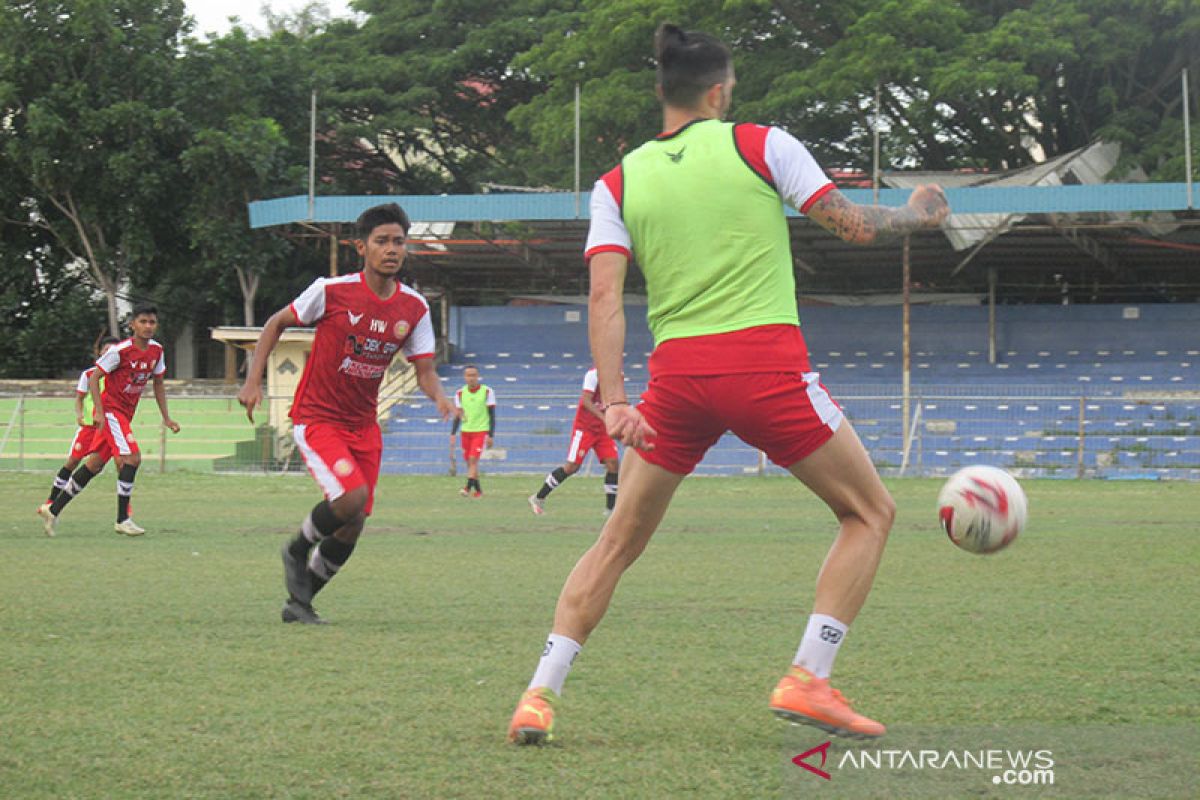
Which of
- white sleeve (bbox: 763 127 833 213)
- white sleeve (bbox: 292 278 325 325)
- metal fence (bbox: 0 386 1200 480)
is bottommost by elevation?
metal fence (bbox: 0 386 1200 480)

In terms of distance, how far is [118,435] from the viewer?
14.6m

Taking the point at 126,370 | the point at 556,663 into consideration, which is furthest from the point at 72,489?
the point at 556,663

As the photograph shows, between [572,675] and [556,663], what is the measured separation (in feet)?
4.00

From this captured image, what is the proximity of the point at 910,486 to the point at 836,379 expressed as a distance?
10.5 m

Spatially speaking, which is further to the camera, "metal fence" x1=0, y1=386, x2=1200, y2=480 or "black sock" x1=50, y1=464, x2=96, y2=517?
"metal fence" x1=0, y1=386, x2=1200, y2=480

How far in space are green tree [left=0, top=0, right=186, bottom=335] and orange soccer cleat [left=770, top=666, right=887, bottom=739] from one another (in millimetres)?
38684

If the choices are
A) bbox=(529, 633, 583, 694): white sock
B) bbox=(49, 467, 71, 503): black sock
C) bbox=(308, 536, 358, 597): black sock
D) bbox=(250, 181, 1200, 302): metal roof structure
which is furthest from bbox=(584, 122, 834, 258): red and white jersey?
bbox=(250, 181, 1200, 302): metal roof structure

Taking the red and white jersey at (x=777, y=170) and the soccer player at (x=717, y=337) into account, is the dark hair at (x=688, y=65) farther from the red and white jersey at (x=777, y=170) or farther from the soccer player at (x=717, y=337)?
the red and white jersey at (x=777, y=170)

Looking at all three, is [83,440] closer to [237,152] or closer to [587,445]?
[587,445]

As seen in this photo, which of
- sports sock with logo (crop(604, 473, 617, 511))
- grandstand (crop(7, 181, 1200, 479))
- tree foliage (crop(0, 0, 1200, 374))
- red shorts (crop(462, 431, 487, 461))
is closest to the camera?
sports sock with logo (crop(604, 473, 617, 511))

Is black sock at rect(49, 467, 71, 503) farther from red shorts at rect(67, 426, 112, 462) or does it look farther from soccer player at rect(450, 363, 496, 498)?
soccer player at rect(450, 363, 496, 498)

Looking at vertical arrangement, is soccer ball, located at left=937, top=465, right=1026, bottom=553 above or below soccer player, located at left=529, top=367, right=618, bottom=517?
above

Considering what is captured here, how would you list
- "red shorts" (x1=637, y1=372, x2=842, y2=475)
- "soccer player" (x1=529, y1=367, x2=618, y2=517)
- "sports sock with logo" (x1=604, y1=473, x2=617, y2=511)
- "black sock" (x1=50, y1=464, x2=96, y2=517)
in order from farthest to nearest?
"soccer player" (x1=529, y1=367, x2=618, y2=517), "sports sock with logo" (x1=604, y1=473, x2=617, y2=511), "black sock" (x1=50, y1=464, x2=96, y2=517), "red shorts" (x1=637, y1=372, x2=842, y2=475)

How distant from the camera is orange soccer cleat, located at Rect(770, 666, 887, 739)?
4.69 m
